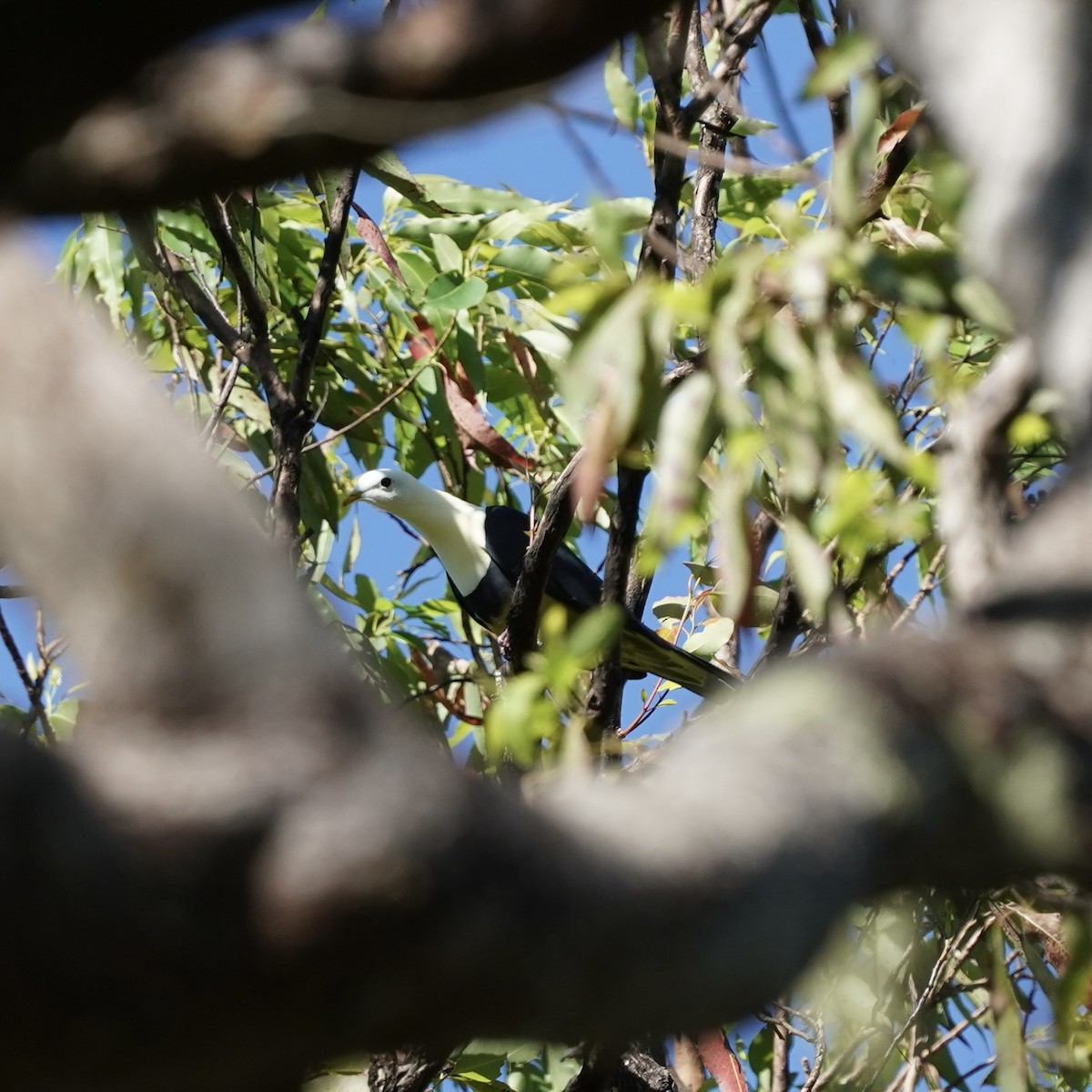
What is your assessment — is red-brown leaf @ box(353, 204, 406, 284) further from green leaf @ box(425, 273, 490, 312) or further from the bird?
the bird

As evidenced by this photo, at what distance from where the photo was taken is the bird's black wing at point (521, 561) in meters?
4.76

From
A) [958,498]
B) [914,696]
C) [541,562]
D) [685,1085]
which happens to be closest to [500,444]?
[541,562]

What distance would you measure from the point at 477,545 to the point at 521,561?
0.53m

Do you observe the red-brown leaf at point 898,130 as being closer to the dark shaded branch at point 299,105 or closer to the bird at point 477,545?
the dark shaded branch at point 299,105

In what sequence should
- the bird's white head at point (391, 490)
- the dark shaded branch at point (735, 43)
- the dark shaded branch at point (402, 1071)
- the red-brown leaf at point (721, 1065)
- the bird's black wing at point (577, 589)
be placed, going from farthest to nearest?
the bird's white head at point (391, 490) → the bird's black wing at point (577, 589) → the red-brown leaf at point (721, 1065) → the dark shaded branch at point (402, 1071) → the dark shaded branch at point (735, 43)

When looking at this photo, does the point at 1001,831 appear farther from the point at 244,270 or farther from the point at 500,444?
the point at 500,444

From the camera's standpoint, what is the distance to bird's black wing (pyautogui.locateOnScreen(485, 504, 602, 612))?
15.6 feet

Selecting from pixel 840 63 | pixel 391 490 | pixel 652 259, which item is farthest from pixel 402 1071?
pixel 391 490

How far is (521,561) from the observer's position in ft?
15.3

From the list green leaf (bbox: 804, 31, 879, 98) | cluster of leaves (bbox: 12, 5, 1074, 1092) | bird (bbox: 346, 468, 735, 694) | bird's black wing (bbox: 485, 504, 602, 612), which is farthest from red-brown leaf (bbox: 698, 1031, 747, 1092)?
bird's black wing (bbox: 485, 504, 602, 612)

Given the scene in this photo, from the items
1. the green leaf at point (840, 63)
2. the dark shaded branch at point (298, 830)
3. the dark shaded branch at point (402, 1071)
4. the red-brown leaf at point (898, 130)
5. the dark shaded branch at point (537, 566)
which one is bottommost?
the dark shaded branch at point (298, 830)

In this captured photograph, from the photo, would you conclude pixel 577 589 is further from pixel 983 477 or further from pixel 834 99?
pixel 983 477

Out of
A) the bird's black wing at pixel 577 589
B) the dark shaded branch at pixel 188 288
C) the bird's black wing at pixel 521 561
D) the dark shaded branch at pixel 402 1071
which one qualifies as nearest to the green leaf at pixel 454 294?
the dark shaded branch at pixel 188 288

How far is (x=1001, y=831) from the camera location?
0.79 metres
